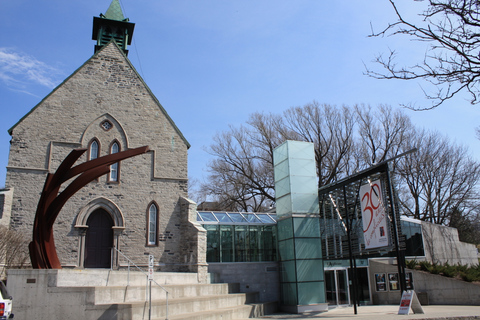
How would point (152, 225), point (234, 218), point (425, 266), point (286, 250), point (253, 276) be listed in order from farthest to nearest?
point (234, 218)
point (425, 266)
point (253, 276)
point (152, 225)
point (286, 250)

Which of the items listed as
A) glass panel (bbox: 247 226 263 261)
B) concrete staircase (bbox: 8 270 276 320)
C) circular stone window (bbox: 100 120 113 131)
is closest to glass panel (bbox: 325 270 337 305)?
glass panel (bbox: 247 226 263 261)

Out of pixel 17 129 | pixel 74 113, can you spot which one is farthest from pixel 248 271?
pixel 17 129

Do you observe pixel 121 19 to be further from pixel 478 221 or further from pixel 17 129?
pixel 478 221

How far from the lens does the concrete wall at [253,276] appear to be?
762 inches

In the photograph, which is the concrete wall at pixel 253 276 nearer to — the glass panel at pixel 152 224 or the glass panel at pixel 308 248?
the glass panel at pixel 308 248

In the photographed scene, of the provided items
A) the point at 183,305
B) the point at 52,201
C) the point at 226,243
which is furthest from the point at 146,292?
the point at 226,243

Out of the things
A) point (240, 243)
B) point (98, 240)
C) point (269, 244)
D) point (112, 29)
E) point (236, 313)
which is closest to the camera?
point (236, 313)

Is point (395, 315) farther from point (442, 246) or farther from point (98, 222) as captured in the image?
point (442, 246)

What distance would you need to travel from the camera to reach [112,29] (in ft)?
78.3

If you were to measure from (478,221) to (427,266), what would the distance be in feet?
56.0

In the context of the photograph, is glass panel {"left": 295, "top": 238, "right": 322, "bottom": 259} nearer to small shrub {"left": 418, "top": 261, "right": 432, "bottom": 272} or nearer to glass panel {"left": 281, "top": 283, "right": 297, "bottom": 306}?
glass panel {"left": 281, "top": 283, "right": 297, "bottom": 306}

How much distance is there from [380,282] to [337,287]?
8.91ft

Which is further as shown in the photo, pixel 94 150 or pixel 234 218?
pixel 234 218

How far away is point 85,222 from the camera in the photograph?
1759 cm
